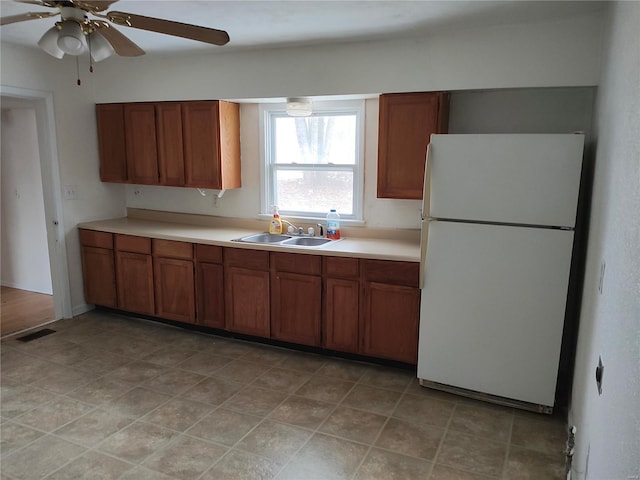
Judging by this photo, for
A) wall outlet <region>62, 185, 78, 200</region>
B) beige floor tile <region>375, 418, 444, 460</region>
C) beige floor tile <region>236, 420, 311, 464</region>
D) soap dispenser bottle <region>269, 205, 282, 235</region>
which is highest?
wall outlet <region>62, 185, 78, 200</region>

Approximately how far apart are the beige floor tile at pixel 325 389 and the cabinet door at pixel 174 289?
4.43 ft

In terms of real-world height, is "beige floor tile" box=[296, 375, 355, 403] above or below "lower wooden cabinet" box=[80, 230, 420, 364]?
below

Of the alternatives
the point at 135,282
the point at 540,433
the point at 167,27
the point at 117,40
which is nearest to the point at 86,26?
the point at 117,40

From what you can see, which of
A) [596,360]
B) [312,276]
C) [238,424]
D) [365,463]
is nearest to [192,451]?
[238,424]

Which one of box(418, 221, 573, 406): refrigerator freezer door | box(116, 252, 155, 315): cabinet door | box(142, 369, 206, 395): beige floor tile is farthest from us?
box(116, 252, 155, 315): cabinet door

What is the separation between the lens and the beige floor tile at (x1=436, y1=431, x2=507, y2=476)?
2289 millimetres

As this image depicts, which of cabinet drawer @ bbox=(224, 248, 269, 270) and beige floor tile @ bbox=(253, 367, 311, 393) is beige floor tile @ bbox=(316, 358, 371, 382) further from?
cabinet drawer @ bbox=(224, 248, 269, 270)

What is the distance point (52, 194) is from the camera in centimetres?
414

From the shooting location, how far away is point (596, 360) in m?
1.75

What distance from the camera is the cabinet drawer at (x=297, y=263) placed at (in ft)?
11.2

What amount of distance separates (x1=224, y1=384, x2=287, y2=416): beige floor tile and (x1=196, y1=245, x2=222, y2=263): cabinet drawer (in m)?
1.13

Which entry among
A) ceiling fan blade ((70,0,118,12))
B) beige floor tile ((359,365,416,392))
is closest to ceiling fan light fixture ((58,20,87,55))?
ceiling fan blade ((70,0,118,12))

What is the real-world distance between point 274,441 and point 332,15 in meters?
2.45

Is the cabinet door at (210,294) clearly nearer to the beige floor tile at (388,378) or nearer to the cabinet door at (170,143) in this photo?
the cabinet door at (170,143)
